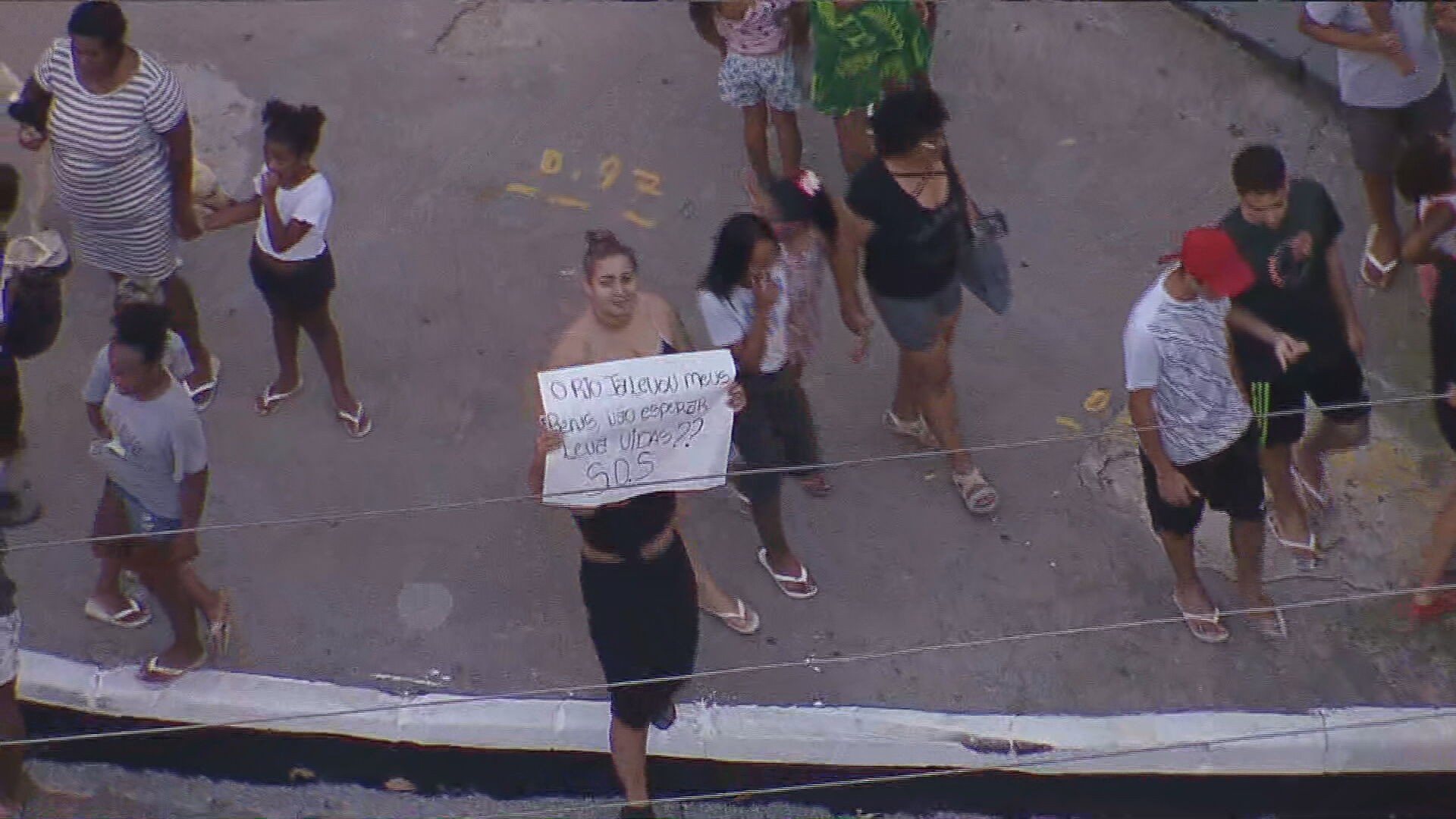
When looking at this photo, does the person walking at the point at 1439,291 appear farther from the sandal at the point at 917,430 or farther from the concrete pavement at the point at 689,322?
the sandal at the point at 917,430

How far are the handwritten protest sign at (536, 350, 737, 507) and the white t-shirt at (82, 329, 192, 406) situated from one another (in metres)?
1.15

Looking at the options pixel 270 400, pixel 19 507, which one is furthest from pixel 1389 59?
pixel 19 507

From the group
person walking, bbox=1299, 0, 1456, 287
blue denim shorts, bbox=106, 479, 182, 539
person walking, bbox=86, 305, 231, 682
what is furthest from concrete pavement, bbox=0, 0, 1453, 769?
blue denim shorts, bbox=106, 479, 182, 539

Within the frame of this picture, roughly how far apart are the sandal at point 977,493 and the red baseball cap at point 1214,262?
1422 millimetres

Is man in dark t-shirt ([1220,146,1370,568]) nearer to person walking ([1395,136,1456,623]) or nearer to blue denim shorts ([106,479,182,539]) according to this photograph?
person walking ([1395,136,1456,623])

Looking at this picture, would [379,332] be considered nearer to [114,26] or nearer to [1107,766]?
[114,26]

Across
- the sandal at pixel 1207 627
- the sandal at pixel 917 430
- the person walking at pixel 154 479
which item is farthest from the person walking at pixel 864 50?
the person walking at pixel 154 479

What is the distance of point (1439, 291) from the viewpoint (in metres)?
5.26

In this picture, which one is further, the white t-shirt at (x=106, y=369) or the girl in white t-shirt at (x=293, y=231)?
the girl in white t-shirt at (x=293, y=231)

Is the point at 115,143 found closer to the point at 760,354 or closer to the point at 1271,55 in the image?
the point at 760,354

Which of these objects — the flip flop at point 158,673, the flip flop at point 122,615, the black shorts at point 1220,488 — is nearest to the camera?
the black shorts at point 1220,488

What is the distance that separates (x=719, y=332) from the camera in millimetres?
4980

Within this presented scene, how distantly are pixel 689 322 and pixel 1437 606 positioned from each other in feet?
9.61

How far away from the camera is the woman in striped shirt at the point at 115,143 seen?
5.30 m
